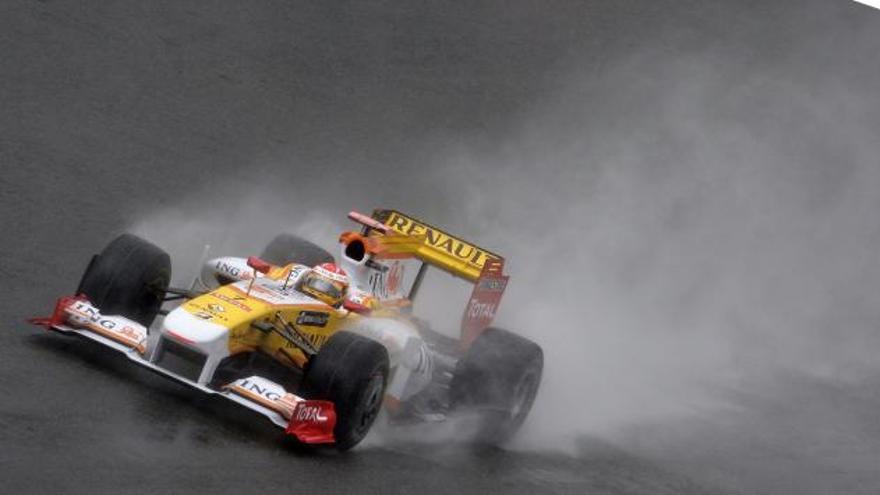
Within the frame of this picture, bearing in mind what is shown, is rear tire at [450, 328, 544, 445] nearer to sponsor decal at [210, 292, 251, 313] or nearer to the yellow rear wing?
the yellow rear wing

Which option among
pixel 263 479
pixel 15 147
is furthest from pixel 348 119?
pixel 263 479

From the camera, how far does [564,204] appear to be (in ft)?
64.6

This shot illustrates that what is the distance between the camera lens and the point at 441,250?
1345 centimetres

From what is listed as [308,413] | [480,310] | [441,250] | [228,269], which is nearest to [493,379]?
[480,310]

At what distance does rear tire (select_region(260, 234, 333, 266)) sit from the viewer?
13102mm

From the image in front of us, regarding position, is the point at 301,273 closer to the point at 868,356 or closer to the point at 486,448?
the point at 486,448

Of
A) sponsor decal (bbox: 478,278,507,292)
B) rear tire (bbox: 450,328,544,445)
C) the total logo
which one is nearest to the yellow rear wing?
A: sponsor decal (bbox: 478,278,507,292)

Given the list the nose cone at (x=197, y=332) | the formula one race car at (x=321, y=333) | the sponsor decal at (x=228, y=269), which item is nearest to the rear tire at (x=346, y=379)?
the formula one race car at (x=321, y=333)

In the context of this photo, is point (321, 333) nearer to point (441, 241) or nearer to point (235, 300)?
point (235, 300)

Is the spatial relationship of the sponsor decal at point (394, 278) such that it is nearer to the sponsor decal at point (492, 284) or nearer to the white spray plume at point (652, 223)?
the sponsor decal at point (492, 284)

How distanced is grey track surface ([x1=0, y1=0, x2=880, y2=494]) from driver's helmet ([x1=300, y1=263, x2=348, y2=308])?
1.19 m

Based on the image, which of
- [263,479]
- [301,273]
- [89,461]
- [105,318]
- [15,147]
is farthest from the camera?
[15,147]

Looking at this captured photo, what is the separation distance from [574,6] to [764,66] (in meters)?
2.96

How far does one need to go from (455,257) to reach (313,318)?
2.30m
